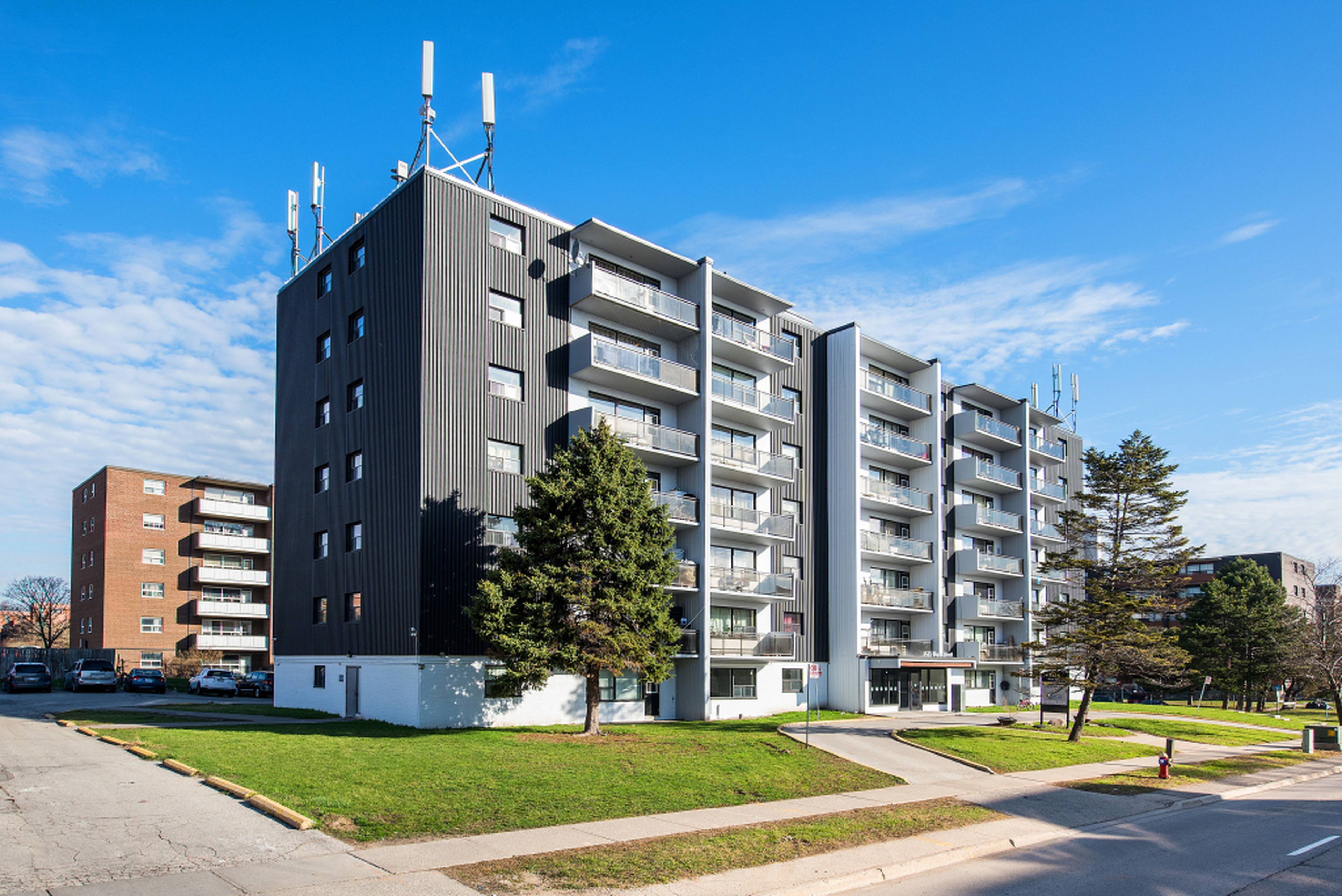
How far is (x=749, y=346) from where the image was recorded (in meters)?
39.2

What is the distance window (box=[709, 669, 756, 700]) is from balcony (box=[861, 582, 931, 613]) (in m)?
7.44

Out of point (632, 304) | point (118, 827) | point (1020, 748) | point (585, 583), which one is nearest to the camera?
point (118, 827)

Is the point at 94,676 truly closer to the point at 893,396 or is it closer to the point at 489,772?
the point at 489,772

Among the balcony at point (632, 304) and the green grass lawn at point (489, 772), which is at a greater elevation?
the balcony at point (632, 304)

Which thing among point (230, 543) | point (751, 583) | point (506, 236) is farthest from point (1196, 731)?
point (230, 543)

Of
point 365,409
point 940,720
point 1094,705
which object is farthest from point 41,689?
point 1094,705

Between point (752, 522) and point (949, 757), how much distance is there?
1517cm

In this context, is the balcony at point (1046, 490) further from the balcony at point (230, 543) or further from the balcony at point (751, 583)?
the balcony at point (230, 543)

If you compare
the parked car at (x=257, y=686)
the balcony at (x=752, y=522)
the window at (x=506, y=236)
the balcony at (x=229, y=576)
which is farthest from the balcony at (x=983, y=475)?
the balcony at (x=229, y=576)

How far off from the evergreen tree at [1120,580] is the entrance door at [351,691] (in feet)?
76.6

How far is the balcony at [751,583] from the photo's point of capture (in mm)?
36812

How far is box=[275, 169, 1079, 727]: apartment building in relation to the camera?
30.5 meters

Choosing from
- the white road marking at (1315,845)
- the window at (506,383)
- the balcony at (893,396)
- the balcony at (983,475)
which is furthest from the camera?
the balcony at (983,475)

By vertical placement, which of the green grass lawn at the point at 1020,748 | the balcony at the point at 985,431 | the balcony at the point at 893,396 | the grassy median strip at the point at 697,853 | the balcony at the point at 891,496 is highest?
the balcony at the point at 893,396
